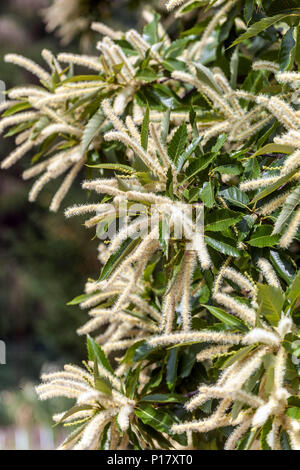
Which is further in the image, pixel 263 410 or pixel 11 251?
pixel 11 251

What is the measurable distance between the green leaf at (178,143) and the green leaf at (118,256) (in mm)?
144

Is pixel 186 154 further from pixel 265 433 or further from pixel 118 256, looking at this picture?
pixel 265 433

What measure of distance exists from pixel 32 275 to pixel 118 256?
375 centimetres

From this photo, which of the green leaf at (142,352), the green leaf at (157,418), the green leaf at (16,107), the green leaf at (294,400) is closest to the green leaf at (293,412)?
the green leaf at (294,400)

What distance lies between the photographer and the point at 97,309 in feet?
3.52

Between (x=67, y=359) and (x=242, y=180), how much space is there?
3.78 m

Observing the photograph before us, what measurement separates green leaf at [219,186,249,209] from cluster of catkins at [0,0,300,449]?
0.02 metres

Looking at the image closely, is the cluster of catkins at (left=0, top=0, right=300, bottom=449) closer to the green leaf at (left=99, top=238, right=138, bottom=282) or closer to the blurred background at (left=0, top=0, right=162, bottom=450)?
the green leaf at (left=99, top=238, right=138, bottom=282)

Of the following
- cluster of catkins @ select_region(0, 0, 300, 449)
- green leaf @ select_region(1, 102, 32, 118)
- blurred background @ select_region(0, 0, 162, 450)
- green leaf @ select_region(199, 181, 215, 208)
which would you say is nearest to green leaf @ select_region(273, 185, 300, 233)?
cluster of catkins @ select_region(0, 0, 300, 449)

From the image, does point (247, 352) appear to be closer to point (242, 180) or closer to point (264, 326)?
point (264, 326)

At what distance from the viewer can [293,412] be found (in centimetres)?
63

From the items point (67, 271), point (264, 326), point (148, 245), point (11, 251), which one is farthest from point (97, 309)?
point (11, 251)

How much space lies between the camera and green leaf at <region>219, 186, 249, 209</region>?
31.5 inches

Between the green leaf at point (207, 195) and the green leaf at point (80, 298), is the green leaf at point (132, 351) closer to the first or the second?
the green leaf at point (80, 298)
